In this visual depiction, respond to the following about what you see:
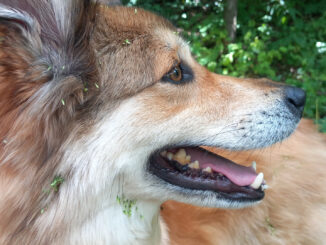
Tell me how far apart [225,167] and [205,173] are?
0.68 ft

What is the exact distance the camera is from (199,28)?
6066 mm

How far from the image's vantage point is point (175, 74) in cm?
212

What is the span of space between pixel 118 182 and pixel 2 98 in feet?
2.24

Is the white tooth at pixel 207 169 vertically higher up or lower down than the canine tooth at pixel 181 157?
lower down

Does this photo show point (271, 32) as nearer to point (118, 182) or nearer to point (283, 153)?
point (283, 153)

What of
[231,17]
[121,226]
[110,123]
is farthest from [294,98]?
[231,17]

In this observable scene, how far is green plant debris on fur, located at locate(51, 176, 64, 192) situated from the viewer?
183 cm

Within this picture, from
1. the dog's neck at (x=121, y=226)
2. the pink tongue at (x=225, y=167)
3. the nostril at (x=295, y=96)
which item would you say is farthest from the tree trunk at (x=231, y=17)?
the dog's neck at (x=121, y=226)

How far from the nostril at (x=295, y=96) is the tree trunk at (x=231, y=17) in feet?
12.0

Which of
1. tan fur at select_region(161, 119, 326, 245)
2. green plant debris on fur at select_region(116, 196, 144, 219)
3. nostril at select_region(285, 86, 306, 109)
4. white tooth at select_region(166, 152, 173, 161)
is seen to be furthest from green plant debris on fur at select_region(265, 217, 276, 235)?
green plant debris on fur at select_region(116, 196, 144, 219)

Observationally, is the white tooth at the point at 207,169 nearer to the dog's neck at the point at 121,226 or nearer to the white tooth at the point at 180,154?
the white tooth at the point at 180,154

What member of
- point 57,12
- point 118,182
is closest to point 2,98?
point 57,12

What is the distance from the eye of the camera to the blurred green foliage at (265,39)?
5199 mm

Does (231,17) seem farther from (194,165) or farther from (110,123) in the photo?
(110,123)
